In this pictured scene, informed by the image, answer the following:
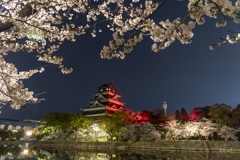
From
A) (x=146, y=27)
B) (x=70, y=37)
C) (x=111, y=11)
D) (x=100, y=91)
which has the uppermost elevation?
(x=100, y=91)

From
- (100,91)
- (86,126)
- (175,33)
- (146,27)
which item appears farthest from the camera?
(100,91)

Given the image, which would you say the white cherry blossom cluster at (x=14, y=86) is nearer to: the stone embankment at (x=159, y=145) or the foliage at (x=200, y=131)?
the stone embankment at (x=159, y=145)

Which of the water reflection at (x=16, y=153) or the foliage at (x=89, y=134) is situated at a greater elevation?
the foliage at (x=89, y=134)

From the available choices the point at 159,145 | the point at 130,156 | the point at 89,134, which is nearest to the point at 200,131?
the point at 159,145

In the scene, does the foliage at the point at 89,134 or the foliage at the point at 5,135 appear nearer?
the foliage at the point at 89,134

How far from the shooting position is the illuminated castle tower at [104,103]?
3784cm

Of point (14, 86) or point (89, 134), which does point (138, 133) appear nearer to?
point (89, 134)

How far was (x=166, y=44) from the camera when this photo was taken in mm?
3725

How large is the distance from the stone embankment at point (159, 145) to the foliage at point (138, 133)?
30.8 inches

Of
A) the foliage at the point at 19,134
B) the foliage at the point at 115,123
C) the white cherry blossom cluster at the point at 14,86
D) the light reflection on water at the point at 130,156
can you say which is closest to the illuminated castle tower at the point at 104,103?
the foliage at the point at 115,123

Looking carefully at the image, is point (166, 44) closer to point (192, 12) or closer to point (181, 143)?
point (192, 12)

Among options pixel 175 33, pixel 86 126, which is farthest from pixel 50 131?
pixel 175 33

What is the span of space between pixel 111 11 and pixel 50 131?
101ft

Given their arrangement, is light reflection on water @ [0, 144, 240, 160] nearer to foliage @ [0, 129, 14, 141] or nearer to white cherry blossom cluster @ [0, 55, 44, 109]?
white cherry blossom cluster @ [0, 55, 44, 109]
